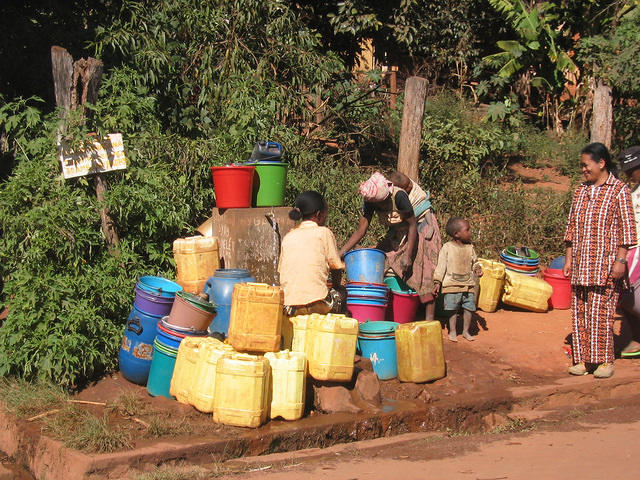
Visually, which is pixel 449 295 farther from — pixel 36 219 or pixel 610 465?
pixel 36 219

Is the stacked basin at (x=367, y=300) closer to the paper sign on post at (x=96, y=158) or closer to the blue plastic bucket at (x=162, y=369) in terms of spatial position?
the blue plastic bucket at (x=162, y=369)

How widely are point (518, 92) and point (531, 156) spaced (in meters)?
2.25

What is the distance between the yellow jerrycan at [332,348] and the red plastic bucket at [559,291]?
12.5 ft

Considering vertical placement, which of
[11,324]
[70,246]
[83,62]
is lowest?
[11,324]

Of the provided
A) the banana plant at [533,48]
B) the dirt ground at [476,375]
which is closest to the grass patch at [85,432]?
the dirt ground at [476,375]

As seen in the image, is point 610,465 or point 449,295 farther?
point 449,295

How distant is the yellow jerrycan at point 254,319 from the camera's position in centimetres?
539

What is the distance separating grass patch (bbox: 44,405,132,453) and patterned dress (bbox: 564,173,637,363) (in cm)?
406

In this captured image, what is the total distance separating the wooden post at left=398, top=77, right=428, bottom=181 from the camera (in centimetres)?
882

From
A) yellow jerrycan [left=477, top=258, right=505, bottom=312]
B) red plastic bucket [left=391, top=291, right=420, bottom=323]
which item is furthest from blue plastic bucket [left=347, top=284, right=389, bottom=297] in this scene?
yellow jerrycan [left=477, top=258, right=505, bottom=312]

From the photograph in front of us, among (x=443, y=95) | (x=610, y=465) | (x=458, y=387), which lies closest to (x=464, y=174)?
(x=443, y=95)

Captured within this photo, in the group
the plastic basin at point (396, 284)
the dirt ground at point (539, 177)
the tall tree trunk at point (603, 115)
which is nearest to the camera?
the plastic basin at point (396, 284)

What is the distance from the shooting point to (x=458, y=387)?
6.27 m

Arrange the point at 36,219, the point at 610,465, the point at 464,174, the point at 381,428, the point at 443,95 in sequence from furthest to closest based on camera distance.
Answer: the point at 443,95 → the point at 464,174 → the point at 36,219 → the point at 381,428 → the point at 610,465
